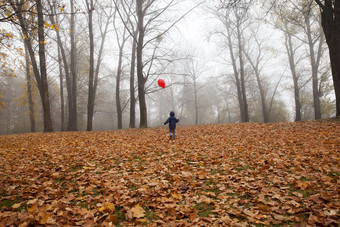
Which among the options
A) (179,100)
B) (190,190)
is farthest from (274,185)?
(179,100)

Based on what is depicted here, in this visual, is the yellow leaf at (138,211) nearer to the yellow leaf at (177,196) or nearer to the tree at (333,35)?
the yellow leaf at (177,196)

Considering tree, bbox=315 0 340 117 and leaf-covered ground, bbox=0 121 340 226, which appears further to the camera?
tree, bbox=315 0 340 117

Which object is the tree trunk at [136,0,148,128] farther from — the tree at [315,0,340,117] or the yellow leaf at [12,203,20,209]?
the yellow leaf at [12,203,20,209]

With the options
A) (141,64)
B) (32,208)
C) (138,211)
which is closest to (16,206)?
(32,208)

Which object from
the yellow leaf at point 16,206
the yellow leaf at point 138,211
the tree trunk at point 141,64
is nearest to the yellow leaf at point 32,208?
the yellow leaf at point 16,206

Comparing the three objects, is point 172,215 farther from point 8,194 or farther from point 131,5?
point 131,5

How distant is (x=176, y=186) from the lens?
12.2 ft

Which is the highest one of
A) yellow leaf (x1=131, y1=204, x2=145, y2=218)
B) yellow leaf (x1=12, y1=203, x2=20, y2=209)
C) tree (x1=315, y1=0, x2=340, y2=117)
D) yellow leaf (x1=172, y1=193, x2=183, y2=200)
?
tree (x1=315, y1=0, x2=340, y2=117)

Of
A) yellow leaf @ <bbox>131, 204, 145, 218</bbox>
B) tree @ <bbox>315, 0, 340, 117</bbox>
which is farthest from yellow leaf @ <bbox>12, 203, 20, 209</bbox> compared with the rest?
tree @ <bbox>315, 0, 340, 117</bbox>

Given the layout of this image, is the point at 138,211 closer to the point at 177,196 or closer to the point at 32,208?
the point at 177,196

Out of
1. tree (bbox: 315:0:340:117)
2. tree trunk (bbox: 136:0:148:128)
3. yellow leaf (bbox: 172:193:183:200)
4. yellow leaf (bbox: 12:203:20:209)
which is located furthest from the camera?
tree trunk (bbox: 136:0:148:128)

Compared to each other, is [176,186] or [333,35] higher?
[333,35]

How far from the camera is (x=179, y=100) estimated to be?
3584cm

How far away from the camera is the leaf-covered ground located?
2.67 metres
